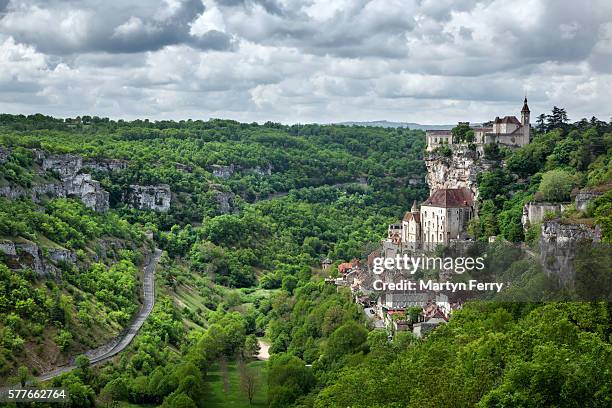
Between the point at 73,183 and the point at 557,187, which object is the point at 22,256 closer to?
the point at 73,183

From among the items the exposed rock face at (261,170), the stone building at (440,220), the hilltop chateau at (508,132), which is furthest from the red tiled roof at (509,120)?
the exposed rock face at (261,170)

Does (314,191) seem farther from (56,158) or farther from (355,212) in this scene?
(56,158)

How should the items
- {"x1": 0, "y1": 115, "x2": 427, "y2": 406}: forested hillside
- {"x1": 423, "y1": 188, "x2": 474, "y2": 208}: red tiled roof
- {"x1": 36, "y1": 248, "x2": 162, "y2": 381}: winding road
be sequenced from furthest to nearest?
{"x1": 423, "y1": 188, "x2": 474, "y2": 208}: red tiled roof
{"x1": 0, "y1": 115, "x2": 427, "y2": 406}: forested hillside
{"x1": 36, "y1": 248, "x2": 162, "y2": 381}: winding road

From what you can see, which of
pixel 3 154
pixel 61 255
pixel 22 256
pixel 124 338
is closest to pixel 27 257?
pixel 22 256

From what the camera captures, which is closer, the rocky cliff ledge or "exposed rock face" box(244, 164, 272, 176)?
the rocky cliff ledge

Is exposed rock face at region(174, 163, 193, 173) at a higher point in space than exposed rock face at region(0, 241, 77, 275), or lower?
higher

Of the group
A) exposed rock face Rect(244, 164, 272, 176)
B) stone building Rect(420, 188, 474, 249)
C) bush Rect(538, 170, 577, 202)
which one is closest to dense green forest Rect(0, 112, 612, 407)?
bush Rect(538, 170, 577, 202)

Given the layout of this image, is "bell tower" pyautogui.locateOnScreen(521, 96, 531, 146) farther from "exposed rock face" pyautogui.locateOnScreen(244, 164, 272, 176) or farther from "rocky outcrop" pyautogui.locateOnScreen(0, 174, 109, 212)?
"exposed rock face" pyautogui.locateOnScreen(244, 164, 272, 176)
